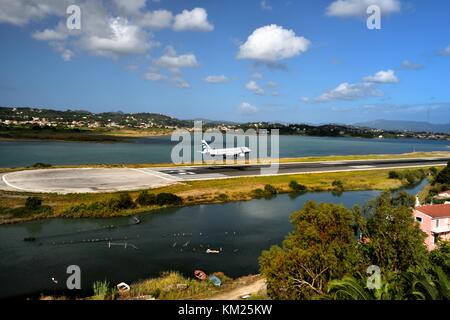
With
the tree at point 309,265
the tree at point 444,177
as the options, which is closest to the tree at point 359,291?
the tree at point 309,265

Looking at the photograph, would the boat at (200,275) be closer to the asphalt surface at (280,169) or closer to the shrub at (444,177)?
the asphalt surface at (280,169)

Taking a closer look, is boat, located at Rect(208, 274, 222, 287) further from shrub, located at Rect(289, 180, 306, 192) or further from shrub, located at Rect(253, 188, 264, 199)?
shrub, located at Rect(289, 180, 306, 192)

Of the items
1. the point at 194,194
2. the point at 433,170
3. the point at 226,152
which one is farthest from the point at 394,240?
the point at 433,170

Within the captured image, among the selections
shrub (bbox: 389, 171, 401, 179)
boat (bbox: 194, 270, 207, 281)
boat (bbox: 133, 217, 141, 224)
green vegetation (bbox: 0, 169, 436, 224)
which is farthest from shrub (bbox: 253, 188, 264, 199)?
boat (bbox: 194, 270, 207, 281)

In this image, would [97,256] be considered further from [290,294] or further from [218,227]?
[290,294]

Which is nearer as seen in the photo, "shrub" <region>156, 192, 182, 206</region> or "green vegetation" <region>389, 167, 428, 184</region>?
"shrub" <region>156, 192, 182, 206</region>

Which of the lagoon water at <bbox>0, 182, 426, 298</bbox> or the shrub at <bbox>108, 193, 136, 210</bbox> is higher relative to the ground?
the shrub at <bbox>108, 193, 136, 210</bbox>

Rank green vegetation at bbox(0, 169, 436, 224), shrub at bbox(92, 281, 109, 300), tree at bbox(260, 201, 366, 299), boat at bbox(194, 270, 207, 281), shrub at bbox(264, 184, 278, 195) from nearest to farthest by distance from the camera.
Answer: tree at bbox(260, 201, 366, 299) → shrub at bbox(92, 281, 109, 300) → boat at bbox(194, 270, 207, 281) → green vegetation at bbox(0, 169, 436, 224) → shrub at bbox(264, 184, 278, 195)
